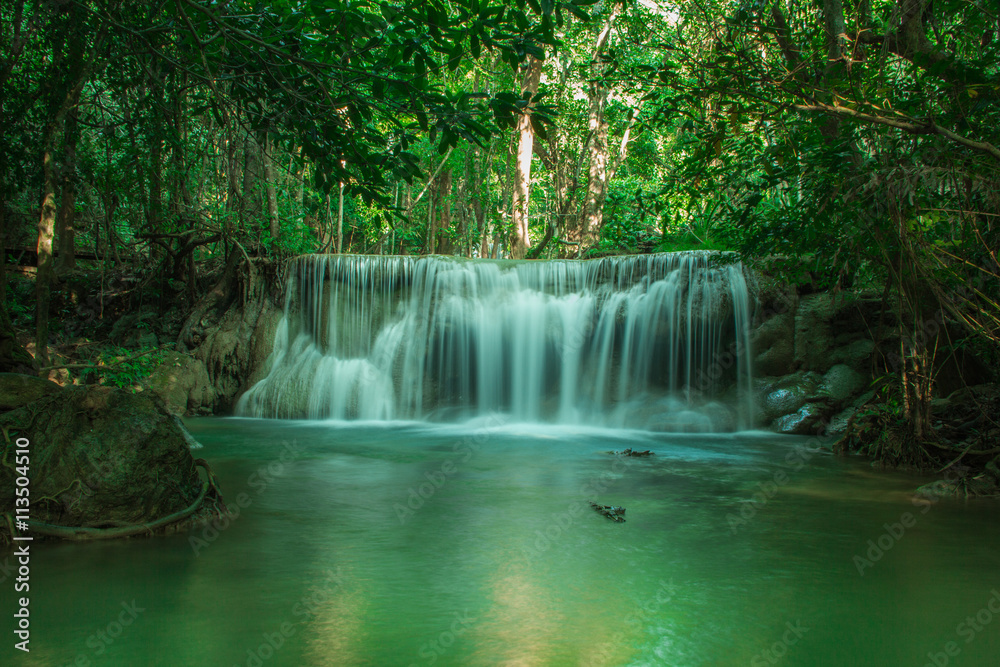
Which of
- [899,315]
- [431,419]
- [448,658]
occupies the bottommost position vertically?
[431,419]

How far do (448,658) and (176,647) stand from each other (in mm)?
1204

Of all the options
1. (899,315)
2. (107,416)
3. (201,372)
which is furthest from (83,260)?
(899,315)

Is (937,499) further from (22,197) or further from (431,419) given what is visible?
(22,197)

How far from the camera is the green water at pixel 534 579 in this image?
316 centimetres

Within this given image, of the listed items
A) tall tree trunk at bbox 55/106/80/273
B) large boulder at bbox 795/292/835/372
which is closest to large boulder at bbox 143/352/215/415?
tall tree trunk at bbox 55/106/80/273

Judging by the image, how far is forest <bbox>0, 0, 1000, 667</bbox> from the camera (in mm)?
3568

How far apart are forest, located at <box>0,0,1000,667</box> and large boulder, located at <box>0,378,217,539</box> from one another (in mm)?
20

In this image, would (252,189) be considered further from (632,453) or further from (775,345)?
(775,345)

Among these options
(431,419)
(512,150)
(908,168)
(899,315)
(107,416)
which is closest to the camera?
(107,416)

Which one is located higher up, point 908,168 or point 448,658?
point 908,168

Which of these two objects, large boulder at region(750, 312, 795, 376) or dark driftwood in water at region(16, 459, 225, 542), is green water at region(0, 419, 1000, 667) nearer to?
dark driftwood in water at region(16, 459, 225, 542)

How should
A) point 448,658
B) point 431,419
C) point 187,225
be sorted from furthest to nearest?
point 187,225, point 431,419, point 448,658

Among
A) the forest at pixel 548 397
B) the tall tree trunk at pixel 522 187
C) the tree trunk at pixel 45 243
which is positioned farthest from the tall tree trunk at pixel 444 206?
the tree trunk at pixel 45 243

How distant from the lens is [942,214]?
6199mm
